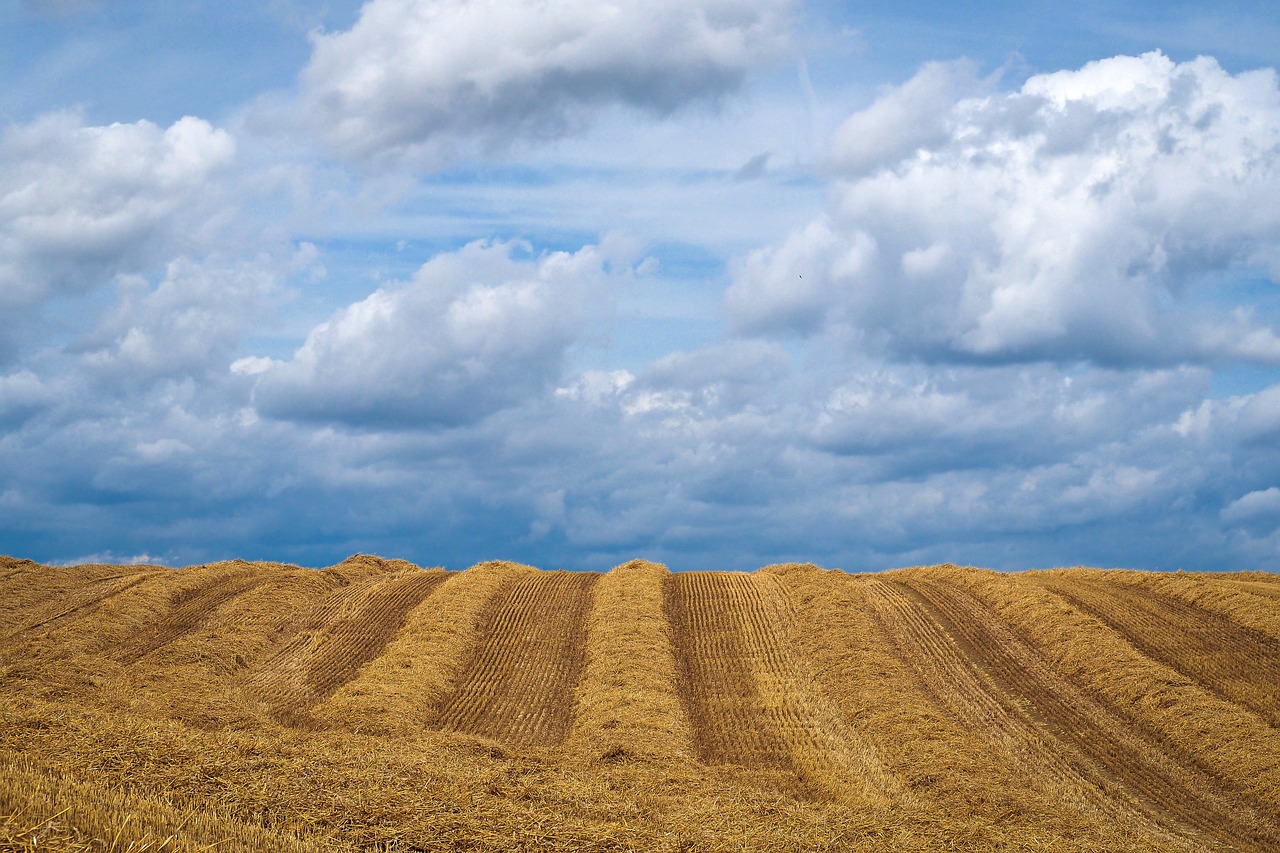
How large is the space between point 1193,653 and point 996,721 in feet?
27.3

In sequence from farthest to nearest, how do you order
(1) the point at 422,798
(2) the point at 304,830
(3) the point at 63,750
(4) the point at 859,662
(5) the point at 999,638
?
1. (5) the point at 999,638
2. (4) the point at 859,662
3. (3) the point at 63,750
4. (1) the point at 422,798
5. (2) the point at 304,830

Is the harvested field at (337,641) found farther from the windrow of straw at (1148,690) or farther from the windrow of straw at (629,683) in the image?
the windrow of straw at (1148,690)

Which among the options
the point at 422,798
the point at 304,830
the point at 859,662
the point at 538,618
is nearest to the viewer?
the point at 304,830

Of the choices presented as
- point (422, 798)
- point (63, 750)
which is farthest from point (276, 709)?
point (422, 798)

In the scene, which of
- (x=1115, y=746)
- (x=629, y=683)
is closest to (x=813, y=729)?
(x=629, y=683)

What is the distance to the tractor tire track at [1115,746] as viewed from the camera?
20.1m

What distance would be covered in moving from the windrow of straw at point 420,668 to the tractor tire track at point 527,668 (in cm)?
41

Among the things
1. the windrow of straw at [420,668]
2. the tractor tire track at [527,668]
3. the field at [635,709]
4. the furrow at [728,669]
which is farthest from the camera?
the tractor tire track at [527,668]

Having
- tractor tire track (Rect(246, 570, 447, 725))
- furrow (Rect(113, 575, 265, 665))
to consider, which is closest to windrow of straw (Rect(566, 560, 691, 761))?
tractor tire track (Rect(246, 570, 447, 725))

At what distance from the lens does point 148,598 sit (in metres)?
35.2

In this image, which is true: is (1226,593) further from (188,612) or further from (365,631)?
(188,612)

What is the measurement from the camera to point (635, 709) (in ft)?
80.9

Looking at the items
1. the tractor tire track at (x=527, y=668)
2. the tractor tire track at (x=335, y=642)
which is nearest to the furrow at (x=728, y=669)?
the tractor tire track at (x=527, y=668)

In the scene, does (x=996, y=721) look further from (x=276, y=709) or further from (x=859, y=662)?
(x=276, y=709)
